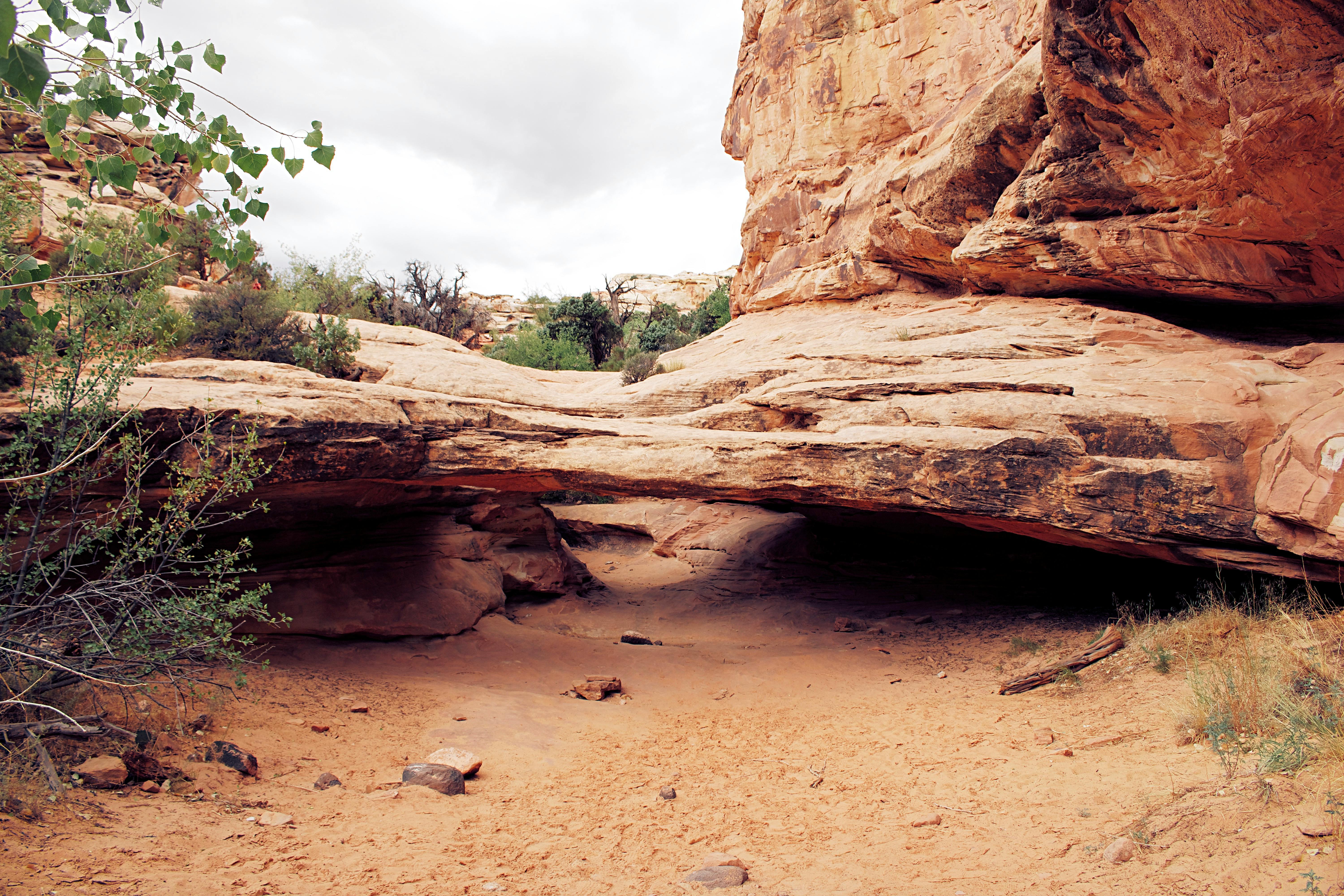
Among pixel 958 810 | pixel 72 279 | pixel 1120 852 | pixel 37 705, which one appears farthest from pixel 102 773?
pixel 1120 852

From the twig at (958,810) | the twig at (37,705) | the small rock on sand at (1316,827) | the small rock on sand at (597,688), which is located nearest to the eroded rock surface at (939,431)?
the small rock on sand at (597,688)

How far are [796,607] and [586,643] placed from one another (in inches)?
137

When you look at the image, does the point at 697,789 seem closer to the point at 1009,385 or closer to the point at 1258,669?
the point at 1258,669

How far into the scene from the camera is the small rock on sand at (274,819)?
4.01 m

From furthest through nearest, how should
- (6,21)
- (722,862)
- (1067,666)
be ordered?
(1067,666) → (722,862) → (6,21)

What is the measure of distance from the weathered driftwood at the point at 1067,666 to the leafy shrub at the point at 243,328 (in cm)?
1011

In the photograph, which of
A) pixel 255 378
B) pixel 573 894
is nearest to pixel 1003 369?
pixel 573 894

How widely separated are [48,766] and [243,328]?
8.00 metres

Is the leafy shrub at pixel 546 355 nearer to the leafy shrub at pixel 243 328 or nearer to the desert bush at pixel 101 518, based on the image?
the leafy shrub at pixel 243 328

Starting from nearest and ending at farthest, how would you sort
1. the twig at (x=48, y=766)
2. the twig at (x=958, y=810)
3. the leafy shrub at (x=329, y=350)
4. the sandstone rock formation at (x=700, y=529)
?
1. the twig at (x=48, y=766)
2. the twig at (x=958, y=810)
3. the leafy shrub at (x=329, y=350)
4. the sandstone rock formation at (x=700, y=529)

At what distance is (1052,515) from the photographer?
6.70 meters

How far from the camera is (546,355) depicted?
22.8m

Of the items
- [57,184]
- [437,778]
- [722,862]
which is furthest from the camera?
[57,184]

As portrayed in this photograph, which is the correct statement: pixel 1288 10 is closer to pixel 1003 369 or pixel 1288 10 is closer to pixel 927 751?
pixel 1003 369
